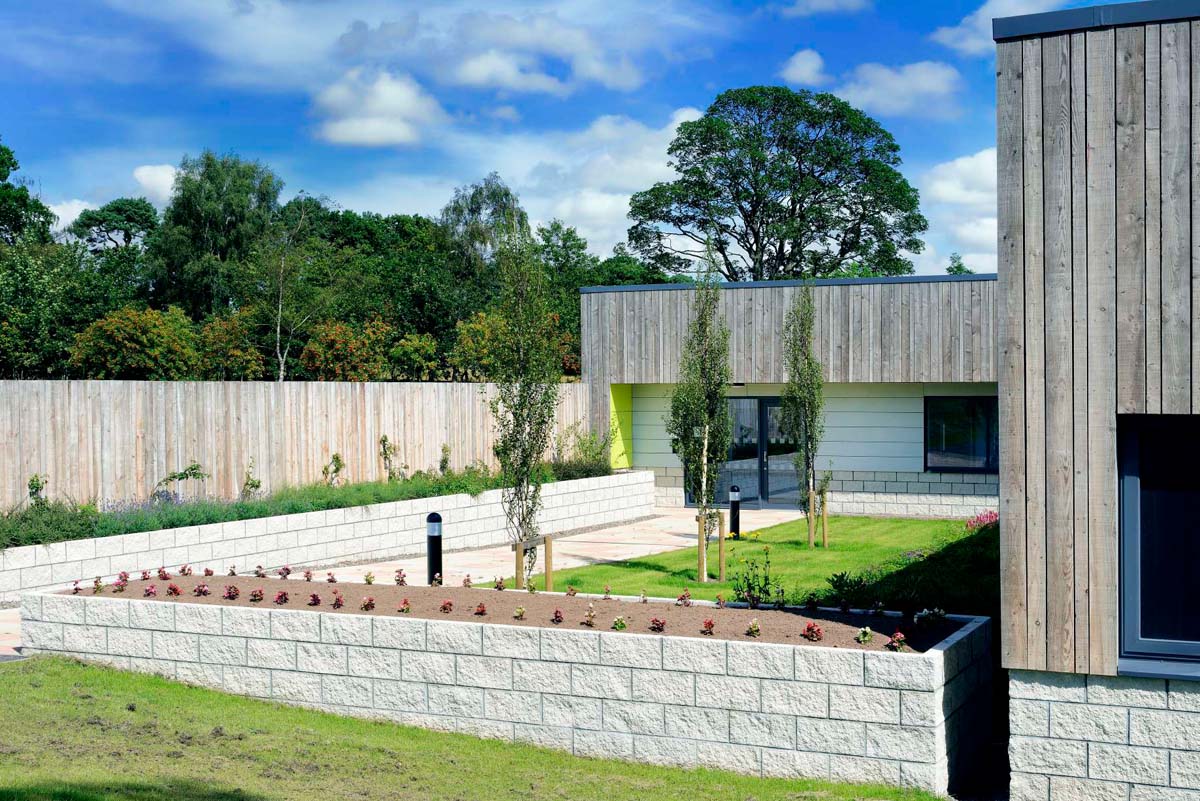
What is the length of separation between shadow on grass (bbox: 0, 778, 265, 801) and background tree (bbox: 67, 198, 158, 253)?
174ft

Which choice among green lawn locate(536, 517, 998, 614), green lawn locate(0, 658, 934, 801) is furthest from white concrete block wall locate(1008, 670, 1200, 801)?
green lawn locate(536, 517, 998, 614)

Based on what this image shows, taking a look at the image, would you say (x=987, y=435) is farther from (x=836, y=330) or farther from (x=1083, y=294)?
(x=1083, y=294)

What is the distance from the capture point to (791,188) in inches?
1980

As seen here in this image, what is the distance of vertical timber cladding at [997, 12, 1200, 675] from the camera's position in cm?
667

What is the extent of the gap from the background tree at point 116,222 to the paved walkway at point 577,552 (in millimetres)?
41634

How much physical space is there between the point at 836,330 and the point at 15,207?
1490 inches

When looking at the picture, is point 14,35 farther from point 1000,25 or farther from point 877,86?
point 877,86

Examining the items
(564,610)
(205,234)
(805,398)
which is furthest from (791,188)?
(564,610)

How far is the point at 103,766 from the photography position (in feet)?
22.9

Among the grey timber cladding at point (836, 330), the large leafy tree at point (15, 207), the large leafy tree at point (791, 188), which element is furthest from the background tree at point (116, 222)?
the grey timber cladding at point (836, 330)

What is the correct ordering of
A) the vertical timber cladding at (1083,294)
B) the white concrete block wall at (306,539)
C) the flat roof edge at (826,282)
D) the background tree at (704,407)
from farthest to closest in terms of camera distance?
1. the flat roof edge at (826,282)
2. the background tree at (704,407)
3. the white concrete block wall at (306,539)
4. the vertical timber cladding at (1083,294)

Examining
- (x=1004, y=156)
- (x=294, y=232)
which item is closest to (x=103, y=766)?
(x=1004, y=156)

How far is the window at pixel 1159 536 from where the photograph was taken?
6.73m

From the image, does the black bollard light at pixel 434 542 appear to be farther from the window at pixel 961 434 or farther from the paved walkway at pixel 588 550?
the window at pixel 961 434
